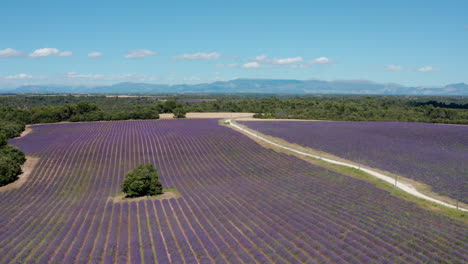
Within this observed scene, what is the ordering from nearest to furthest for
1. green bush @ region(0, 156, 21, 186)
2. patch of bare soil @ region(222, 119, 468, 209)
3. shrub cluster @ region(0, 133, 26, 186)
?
patch of bare soil @ region(222, 119, 468, 209) < green bush @ region(0, 156, 21, 186) < shrub cluster @ region(0, 133, 26, 186)

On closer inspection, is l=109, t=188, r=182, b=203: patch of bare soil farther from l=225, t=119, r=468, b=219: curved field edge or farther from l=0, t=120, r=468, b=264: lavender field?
l=225, t=119, r=468, b=219: curved field edge

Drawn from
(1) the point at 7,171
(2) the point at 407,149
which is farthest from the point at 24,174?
(2) the point at 407,149

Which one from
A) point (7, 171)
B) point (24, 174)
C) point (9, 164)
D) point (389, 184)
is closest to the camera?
point (389, 184)

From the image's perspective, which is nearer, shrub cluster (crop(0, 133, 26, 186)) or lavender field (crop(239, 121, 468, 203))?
lavender field (crop(239, 121, 468, 203))

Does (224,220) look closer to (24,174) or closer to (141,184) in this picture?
(141,184)

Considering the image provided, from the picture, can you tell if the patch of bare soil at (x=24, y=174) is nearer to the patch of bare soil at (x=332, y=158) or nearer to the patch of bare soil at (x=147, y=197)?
the patch of bare soil at (x=147, y=197)

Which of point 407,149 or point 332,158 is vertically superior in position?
point 407,149

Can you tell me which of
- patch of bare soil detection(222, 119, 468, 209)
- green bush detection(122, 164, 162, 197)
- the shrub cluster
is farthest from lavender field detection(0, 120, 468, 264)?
patch of bare soil detection(222, 119, 468, 209)
